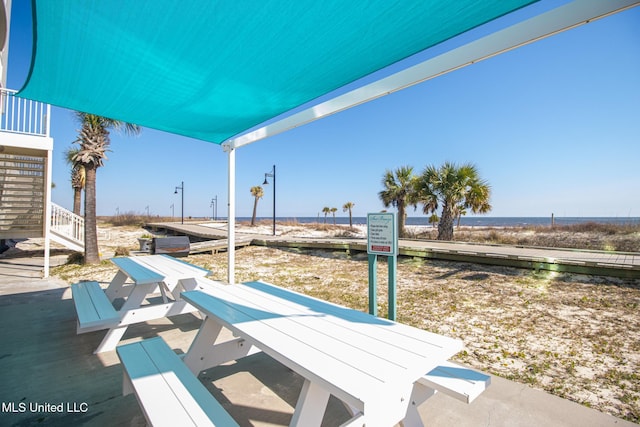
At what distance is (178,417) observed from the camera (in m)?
1.32

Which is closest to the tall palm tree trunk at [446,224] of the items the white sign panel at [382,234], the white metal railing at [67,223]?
the white sign panel at [382,234]

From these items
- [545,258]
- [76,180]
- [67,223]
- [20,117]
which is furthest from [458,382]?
[76,180]

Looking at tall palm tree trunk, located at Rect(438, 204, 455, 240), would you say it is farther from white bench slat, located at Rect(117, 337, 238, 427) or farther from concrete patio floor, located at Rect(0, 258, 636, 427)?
white bench slat, located at Rect(117, 337, 238, 427)

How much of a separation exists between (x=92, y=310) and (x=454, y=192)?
1280cm

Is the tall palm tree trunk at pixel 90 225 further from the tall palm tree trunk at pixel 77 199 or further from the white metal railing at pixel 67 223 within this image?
the tall palm tree trunk at pixel 77 199

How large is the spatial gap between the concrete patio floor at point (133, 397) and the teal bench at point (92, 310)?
42 centimetres

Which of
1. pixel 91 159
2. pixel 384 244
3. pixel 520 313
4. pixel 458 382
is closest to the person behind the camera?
pixel 458 382

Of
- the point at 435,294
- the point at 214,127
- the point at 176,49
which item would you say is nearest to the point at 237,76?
the point at 176,49

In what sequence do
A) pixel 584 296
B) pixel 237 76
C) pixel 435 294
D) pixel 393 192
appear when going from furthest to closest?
1. pixel 393 192
2. pixel 435 294
3. pixel 584 296
4. pixel 237 76

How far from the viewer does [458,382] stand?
1.62m

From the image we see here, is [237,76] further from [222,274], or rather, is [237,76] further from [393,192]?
[393,192]

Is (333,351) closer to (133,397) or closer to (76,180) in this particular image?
(133,397)

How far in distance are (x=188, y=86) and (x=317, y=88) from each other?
1246 mm

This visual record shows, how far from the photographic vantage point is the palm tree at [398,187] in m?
16.5
